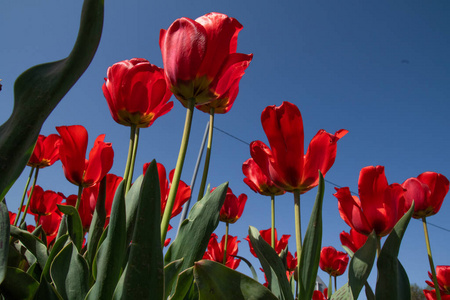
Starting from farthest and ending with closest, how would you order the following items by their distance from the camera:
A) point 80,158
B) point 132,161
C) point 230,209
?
point 230,209
point 80,158
point 132,161

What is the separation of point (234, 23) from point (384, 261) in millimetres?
467

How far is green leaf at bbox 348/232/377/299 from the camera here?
534mm

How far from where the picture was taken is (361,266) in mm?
546

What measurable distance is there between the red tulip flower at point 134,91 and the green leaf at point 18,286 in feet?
1.22

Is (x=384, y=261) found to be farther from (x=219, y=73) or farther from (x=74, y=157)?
(x=74, y=157)

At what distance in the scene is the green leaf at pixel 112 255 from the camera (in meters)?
0.43

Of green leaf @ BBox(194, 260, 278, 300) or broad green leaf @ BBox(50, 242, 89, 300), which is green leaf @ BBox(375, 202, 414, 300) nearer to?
green leaf @ BBox(194, 260, 278, 300)

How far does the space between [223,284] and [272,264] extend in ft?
0.47

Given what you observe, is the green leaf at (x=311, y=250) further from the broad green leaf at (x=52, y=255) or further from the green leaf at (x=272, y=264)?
the broad green leaf at (x=52, y=255)

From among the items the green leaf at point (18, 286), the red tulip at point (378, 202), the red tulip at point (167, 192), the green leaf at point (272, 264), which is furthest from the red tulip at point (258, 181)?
the green leaf at point (18, 286)

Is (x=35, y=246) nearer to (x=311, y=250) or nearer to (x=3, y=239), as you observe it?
(x=3, y=239)

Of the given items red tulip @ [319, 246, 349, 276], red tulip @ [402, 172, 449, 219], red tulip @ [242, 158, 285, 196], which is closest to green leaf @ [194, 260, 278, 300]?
red tulip @ [242, 158, 285, 196]

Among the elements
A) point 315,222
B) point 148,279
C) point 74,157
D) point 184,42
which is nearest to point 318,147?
point 315,222

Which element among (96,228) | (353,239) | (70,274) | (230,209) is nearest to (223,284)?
(70,274)
